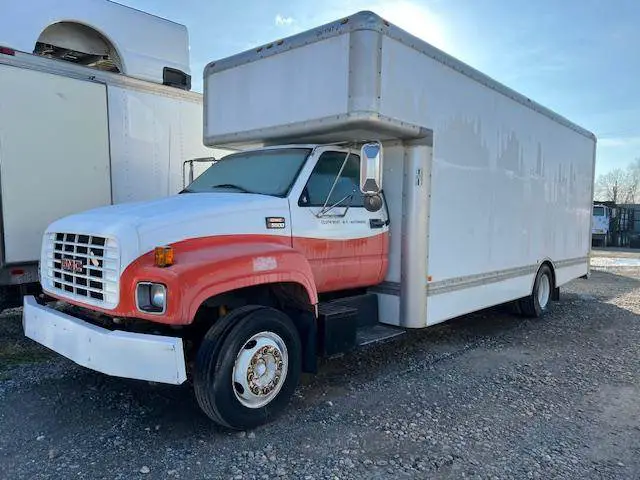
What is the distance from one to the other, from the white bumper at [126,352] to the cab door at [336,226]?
1.47m

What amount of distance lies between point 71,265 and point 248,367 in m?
1.56

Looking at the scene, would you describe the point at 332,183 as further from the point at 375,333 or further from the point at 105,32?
the point at 105,32

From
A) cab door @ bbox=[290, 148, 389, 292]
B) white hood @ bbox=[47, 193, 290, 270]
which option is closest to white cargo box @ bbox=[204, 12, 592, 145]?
cab door @ bbox=[290, 148, 389, 292]

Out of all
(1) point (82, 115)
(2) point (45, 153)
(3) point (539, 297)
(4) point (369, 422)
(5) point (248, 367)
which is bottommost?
(4) point (369, 422)

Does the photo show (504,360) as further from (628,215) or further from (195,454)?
(628,215)

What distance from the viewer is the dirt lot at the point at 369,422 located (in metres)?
3.47

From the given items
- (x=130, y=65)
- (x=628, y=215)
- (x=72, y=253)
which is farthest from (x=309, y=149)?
(x=628, y=215)

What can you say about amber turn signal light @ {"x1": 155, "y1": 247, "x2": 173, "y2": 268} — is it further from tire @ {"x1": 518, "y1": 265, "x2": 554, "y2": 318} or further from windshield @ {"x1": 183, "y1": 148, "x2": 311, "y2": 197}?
tire @ {"x1": 518, "y1": 265, "x2": 554, "y2": 318}

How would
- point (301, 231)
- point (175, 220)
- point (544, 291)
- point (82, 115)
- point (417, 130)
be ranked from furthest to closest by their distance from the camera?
point (544, 291)
point (82, 115)
point (417, 130)
point (301, 231)
point (175, 220)

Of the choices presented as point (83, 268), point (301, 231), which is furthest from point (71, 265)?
point (301, 231)

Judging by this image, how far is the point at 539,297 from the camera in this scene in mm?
8336

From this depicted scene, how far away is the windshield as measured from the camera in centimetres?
467

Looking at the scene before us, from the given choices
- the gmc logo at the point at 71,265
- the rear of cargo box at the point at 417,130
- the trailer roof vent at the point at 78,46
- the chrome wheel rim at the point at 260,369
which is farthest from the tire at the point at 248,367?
the trailer roof vent at the point at 78,46

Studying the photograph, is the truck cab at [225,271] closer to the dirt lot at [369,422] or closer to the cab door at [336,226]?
the cab door at [336,226]
